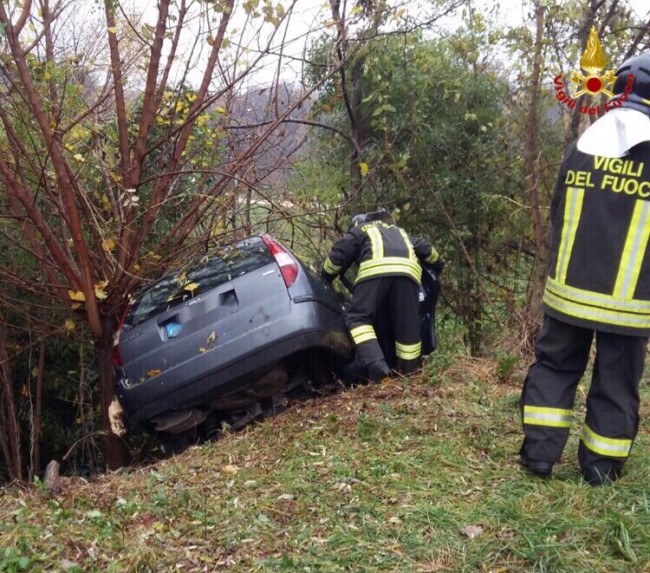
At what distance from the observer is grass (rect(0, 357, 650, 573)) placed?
2840 mm

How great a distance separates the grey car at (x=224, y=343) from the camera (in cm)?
486

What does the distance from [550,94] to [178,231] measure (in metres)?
4.31

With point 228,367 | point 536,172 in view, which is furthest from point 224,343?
point 536,172

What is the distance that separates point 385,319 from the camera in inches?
222

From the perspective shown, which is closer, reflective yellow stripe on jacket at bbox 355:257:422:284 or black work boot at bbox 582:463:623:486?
black work boot at bbox 582:463:623:486

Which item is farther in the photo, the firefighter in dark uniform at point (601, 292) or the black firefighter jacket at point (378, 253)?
the black firefighter jacket at point (378, 253)

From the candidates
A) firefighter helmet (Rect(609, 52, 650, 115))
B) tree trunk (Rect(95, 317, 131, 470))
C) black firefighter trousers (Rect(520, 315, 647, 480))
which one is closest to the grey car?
tree trunk (Rect(95, 317, 131, 470))

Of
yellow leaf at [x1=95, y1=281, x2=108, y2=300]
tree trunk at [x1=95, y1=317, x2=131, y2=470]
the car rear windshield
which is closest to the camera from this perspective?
yellow leaf at [x1=95, y1=281, x2=108, y2=300]

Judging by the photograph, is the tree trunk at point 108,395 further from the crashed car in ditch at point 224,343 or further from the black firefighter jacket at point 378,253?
the black firefighter jacket at point 378,253

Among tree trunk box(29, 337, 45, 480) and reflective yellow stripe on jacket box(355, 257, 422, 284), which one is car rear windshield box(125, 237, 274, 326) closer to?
reflective yellow stripe on jacket box(355, 257, 422, 284)

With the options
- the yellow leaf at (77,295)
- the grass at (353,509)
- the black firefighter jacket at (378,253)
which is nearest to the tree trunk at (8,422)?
the yellow leaf at (77,295)

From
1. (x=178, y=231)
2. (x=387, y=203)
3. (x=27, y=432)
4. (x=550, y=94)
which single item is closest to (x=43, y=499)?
(x=178, y=231)

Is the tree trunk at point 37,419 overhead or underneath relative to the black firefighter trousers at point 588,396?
underneath

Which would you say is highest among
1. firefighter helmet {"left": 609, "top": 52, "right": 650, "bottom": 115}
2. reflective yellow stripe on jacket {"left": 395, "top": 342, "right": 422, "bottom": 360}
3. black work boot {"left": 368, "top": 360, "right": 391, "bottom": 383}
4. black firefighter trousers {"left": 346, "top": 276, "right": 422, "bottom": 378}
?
firefighter helmet {"left": 609, "top": 52, "right": 650, "bottom": 115}
